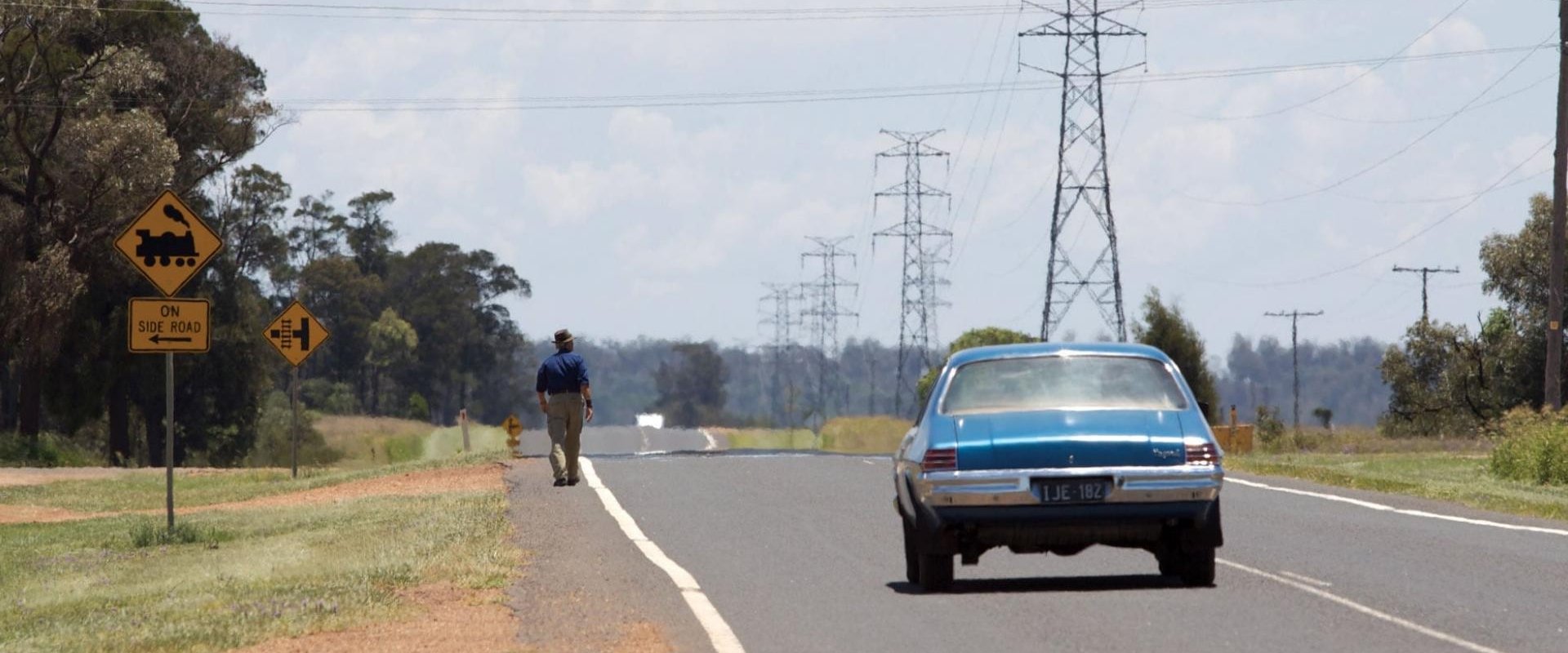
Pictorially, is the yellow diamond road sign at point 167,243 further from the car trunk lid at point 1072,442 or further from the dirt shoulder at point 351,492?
the car trunk lid at point 1072,442

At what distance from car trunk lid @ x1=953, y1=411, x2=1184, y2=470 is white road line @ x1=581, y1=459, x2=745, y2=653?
1818mm

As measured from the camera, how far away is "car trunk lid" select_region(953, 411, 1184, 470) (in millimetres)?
12617

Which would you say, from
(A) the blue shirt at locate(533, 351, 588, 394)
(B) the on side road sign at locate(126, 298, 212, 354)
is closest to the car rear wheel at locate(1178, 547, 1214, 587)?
(B) the on side road sign at locate(126, 298, 212, 354)

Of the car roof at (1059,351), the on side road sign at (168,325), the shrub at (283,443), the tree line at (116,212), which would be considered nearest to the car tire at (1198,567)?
the car roof at (1059,351)

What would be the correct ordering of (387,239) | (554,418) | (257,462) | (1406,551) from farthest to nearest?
(387,239) < (257,462) < (554,418) < (1406,551)

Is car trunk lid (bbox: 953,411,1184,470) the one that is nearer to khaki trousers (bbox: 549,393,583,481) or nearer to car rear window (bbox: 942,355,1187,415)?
car rear window (bbox: 942,355,1187,415)

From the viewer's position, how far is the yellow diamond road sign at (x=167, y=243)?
20.7 m

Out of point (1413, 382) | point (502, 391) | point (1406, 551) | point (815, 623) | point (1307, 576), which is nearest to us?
point (815, 623)

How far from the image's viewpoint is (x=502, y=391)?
474 ft

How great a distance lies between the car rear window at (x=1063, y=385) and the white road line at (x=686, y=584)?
204 cm

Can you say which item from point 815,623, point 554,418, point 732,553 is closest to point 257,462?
point 554,418

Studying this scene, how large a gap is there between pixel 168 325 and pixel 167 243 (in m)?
0.85

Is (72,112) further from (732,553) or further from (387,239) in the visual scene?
(387,239)

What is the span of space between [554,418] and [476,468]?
7.77 metres
